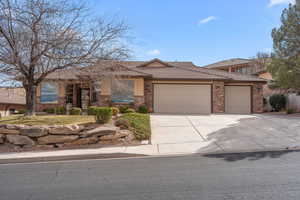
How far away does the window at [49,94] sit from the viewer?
49.3ft

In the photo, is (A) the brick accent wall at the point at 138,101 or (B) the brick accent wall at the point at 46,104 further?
(B) the brick accent wall at the point at 46,104

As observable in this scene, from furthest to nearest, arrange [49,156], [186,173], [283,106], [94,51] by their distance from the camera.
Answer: [283,106]
[94,51]
[49,156]
[186,173]

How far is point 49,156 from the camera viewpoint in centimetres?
609

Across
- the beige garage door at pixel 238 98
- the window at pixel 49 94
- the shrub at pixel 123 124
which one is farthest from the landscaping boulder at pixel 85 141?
the beige garage door at pixel 238 98

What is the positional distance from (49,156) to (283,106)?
733 inches

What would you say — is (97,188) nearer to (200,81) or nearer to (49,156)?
(49,156)

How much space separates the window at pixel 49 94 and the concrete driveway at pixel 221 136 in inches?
355

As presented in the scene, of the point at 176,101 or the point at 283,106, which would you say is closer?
the point at 176,101

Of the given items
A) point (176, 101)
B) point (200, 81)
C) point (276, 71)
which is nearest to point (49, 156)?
point (176, 101)

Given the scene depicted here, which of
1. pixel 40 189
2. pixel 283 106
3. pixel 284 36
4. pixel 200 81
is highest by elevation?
pixel 284 36

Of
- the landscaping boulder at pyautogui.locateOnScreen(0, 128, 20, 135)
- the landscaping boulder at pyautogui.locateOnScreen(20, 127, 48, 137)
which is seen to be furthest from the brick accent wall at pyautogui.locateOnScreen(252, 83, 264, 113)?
the landscaping boulder at pyautogui.locateOnScreen(0, 128, 20, 135)

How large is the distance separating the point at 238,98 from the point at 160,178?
14235 mm

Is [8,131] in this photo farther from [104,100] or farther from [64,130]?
[104,100]

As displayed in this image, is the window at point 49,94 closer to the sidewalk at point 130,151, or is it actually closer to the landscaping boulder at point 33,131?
the landscaping boulder at point 33,131
